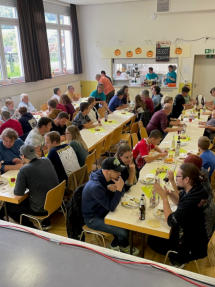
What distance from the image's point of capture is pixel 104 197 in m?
2.94

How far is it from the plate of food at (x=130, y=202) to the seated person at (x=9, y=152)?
1.83 meters

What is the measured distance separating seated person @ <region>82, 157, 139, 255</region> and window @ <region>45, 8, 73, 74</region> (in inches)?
332

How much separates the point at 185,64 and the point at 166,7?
227 cm

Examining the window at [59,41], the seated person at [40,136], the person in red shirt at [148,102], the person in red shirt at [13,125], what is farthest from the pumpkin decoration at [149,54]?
the seated person at [40,136]

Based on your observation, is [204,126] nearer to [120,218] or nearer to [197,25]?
[120,218]

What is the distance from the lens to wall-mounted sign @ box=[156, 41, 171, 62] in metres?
10.4

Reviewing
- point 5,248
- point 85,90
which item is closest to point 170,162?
point 5,248

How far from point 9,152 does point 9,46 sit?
18.2 ft

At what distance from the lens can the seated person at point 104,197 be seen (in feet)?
9.61

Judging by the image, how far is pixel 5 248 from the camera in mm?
2045

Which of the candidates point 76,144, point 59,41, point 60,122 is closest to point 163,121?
point 60,122

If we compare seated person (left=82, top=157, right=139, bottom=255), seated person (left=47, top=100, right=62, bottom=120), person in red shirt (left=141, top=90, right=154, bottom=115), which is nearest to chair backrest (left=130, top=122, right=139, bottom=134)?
person in red shirt (left=141, top=90, right=154, bottom=115)

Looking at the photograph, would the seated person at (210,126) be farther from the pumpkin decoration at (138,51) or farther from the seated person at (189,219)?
the pumpkin decoration at (138,51)

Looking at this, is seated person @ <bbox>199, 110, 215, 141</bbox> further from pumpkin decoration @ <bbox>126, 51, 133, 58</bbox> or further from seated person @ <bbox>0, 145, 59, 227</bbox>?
pumpkin decoration @ <bbox>126, 51, 133, 58</bbox>
